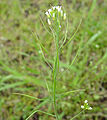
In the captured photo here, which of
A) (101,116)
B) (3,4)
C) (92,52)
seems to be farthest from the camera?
(3,4)

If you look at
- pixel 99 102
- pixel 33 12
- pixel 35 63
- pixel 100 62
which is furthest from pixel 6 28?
pixel 99 102

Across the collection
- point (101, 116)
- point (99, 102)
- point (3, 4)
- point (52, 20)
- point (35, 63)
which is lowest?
point (101, 116)

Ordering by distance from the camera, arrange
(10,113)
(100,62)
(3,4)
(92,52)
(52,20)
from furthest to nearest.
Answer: (3,4) < (92,52) < (100,62) < (10,113) < (52,20)

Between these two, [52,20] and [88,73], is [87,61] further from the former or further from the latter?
[52,20]

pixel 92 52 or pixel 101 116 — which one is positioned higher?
pixel 92 52

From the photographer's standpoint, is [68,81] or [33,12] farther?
[33,12]

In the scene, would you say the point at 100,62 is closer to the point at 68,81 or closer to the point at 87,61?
the point at 87,61

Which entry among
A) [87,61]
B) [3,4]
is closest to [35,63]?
[87,61]
